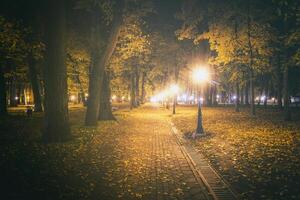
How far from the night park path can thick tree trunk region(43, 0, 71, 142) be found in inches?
80.7

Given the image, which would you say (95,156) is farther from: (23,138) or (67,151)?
(23,138)

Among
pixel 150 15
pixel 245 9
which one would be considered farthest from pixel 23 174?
pixel 150 15

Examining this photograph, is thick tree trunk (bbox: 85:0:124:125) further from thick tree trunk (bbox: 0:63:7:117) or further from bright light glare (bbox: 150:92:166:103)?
bright light glare (bbox: 150:92:166:103)

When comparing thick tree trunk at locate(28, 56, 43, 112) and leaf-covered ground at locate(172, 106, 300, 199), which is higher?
thick tree trunk at locate(28, 56, 43, 112)

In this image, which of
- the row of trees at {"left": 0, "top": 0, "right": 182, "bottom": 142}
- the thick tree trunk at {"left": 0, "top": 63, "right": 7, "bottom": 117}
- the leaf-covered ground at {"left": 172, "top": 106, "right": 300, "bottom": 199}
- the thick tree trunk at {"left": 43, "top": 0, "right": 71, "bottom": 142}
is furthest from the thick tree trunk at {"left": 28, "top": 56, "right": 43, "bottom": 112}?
the leaf-covered ground at {"left": 172, "top": 106, "right": 300, "bottom": 199}

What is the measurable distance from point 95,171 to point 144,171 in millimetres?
1530

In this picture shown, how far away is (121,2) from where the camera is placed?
74.8 feet

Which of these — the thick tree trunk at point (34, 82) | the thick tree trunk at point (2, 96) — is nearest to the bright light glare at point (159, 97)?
the thick tree trunk at point (34, 82)

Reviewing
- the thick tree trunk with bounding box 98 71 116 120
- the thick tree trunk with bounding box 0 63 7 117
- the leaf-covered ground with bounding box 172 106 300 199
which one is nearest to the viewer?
the leaf-covered ground with bounding box 172 106 300 199

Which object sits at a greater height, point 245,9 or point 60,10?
point 245,9

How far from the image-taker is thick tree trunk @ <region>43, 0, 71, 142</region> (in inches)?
635

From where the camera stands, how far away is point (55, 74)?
16.2 m

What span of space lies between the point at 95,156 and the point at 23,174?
142 inches

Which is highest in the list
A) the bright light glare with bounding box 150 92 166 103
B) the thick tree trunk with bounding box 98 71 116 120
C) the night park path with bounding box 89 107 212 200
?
the bright light glare with bounding box 150 92 166 103
